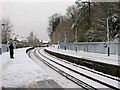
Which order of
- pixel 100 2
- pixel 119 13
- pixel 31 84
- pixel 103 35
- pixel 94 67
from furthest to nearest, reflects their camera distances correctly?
pixel 100 2
pixel 103 35
pixel 119 13
pixel 94 67
pixel 31 84

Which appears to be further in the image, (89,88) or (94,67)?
(94,67)

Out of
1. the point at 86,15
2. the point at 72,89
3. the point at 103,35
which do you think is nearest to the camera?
the point at 72,89

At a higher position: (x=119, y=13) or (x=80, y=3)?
(x=80, y=3)

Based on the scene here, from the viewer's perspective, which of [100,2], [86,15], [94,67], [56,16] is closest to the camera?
[94,67]

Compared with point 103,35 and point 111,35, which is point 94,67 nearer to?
point 111,35

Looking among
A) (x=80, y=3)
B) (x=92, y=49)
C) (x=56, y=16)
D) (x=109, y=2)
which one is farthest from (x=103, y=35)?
(x=56, y=16)

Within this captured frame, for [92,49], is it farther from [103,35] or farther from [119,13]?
[119,13]

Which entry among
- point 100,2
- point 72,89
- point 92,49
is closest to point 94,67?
point 72,89

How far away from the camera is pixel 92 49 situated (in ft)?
160

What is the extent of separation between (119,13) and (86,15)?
70.6ft

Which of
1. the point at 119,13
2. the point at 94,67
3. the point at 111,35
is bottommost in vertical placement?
the point at 94,67

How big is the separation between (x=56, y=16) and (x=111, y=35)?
97.7 meters

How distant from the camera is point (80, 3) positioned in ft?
225

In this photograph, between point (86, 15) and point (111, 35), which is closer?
point (111, 35)
